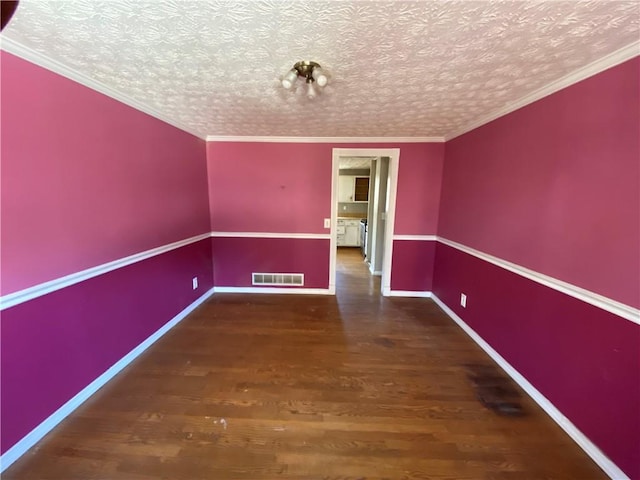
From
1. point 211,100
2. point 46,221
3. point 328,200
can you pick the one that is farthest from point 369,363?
point 211,100

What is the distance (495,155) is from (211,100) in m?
2.52

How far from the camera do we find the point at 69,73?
160 cm

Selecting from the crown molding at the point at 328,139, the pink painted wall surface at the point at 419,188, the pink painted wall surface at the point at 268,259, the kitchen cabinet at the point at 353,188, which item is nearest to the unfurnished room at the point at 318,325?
the crown molding at the point at 328,139

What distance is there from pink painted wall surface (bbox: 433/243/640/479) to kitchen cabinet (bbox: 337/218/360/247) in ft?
15.3

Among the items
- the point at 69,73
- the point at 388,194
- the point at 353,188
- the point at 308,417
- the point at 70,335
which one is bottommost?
the point at 308,417

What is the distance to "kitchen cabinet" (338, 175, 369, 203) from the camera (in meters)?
7.34

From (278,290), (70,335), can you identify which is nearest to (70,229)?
(70,335)

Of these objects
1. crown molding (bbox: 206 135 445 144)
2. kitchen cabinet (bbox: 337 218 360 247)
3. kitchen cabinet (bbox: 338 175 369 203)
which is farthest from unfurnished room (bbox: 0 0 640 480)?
kitchen cabinet (bbox: 338 175 369 203)

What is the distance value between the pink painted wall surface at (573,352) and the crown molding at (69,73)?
11.0 feet

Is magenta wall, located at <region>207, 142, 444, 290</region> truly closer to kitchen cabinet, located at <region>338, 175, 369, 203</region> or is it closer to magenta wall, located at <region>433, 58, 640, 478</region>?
magenta wall, located at <region>433, 58, 640, 478</region>

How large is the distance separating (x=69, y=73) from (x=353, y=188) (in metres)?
6.35

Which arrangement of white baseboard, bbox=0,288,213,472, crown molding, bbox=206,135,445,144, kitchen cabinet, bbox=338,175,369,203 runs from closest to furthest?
white baseboard, bbox=0,288,213,472, crown molding, bbox=206,135,445,144, kitchen cabinet, bbox=338,175,369,203

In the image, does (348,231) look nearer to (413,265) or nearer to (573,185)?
(413,265)

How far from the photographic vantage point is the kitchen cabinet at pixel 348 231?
7.12 metres
